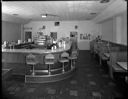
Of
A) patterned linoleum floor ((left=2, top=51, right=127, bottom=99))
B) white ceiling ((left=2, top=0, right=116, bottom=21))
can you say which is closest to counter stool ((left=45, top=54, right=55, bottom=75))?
patterned linoleum floor ((left=2, top=51, right=127, bottom=99))

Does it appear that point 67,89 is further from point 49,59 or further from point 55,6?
point 55,6

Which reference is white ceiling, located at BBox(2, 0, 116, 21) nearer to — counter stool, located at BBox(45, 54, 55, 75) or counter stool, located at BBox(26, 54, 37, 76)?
counter stool, located at BBox(26, 54, 37, 76)

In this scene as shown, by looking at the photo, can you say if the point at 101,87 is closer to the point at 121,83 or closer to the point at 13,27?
the point at 121,83

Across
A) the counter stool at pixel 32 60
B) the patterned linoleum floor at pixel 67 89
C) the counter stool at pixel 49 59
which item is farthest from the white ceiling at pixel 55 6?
the patterned linoleum floor at pixel 67 89

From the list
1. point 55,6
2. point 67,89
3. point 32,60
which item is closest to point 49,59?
point 32,60

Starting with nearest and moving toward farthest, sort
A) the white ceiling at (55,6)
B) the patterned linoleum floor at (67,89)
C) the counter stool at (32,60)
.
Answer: the patterned linoleum floor at (67,89), the counter stool at (32,60), the white ceiling at (55,6)

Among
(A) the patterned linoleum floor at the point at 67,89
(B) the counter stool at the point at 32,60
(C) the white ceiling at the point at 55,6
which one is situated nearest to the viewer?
(A) the patterned linoleum floor at the point at 67,89

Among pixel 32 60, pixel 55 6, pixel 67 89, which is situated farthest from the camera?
pixel 55 6

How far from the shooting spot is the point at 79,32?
12.0 metres

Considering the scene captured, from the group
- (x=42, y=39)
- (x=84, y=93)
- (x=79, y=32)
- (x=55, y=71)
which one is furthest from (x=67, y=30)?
(x=84, y=93)

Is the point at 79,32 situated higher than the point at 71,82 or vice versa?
the point at 79,32

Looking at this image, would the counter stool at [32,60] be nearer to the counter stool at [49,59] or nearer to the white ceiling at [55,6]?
the counter stool at [49,59]

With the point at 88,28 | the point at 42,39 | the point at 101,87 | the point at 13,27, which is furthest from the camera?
the point at 88,28

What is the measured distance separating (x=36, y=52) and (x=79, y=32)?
810cm
